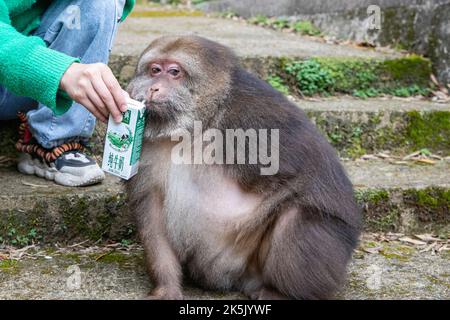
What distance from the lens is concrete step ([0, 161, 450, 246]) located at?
3.37 metres

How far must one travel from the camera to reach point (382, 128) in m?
4.28

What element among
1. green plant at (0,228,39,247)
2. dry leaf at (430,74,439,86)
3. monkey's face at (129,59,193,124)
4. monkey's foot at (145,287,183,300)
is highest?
monkey's face at (129,59,193,124)

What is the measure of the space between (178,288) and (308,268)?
535 millimetres

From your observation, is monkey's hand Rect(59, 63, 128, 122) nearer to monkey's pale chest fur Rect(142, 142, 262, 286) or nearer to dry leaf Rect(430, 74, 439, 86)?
monkey's pale chest fur Rect(142, 142, 262, 286)

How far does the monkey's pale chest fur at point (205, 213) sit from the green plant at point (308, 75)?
1.95 m

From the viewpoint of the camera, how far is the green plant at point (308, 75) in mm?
4648

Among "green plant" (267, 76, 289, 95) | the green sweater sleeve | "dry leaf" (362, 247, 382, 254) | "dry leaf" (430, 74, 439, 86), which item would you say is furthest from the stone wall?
the green sweater sleeve

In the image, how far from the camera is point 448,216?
12.0 ft

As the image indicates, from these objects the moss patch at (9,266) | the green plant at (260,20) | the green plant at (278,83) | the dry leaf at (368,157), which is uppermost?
the green plant at (260,20)

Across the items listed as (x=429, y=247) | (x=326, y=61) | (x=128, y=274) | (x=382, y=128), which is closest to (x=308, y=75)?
(x=326, y=61)

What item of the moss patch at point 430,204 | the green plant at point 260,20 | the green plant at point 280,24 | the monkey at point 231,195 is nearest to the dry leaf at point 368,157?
the moss patch at point 430,204

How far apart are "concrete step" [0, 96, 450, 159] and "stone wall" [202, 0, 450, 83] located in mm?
681

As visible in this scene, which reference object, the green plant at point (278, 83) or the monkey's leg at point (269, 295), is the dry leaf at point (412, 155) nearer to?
the green plant at point (278, 83)

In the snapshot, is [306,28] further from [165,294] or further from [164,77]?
[165,294]
